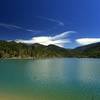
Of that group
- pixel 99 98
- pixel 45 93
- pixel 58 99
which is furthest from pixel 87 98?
pixel 45 93

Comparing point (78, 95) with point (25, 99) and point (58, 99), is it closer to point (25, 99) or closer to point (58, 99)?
point (58, 99)

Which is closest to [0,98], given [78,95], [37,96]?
[37,96]

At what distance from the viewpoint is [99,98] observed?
25.5m

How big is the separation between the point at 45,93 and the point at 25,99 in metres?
4.31

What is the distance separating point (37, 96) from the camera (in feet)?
91.1

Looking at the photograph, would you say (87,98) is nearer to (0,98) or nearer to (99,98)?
(99,98)

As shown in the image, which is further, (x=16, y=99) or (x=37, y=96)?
(x=37, y=96)

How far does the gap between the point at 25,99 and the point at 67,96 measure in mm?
5291

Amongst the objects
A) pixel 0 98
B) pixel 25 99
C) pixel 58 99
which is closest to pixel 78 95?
pixel 58 99

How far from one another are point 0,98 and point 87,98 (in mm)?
9551

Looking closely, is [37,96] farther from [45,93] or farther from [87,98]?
[87,98]

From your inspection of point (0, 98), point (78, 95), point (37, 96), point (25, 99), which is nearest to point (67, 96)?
point (78, 95)

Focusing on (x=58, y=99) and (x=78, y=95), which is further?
(x=78, y=95)

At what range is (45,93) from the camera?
96.9 feet
